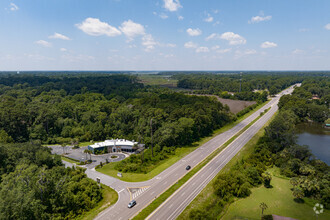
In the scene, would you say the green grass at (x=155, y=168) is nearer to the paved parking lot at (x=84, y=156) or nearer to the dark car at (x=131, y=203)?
the paved parking lot at (x=84, y=156)

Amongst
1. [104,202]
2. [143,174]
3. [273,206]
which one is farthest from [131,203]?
[273,206]

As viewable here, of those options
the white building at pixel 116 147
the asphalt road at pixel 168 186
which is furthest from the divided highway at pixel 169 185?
the white building at pixel 116 147

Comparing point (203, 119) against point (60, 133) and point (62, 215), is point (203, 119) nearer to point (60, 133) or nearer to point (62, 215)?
point (62, 215)

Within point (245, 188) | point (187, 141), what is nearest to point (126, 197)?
point (245, 188)

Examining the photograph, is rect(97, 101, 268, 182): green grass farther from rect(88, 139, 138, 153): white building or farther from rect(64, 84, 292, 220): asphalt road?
rect(88, 139, 138, 153): white building

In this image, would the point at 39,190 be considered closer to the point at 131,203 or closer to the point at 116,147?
the point at 131,203
